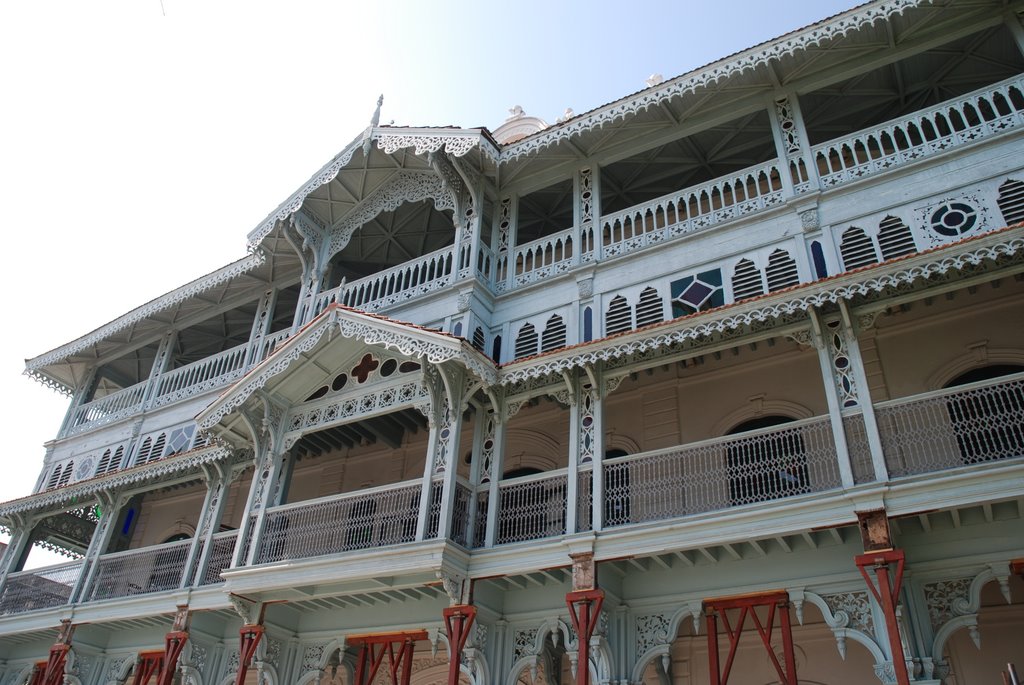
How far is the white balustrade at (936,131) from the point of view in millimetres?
10812

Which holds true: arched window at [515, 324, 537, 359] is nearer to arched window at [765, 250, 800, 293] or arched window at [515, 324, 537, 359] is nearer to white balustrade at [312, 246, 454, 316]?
white balustrade at [312, 246, 454, 316]

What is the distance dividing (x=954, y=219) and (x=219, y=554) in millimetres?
13423

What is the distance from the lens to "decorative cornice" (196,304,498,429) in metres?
11.7

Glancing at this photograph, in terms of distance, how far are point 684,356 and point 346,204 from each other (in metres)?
8.82

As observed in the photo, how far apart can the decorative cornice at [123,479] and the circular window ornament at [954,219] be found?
12.5 m

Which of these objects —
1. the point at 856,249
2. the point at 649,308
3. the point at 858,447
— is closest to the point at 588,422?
the point at 649,308

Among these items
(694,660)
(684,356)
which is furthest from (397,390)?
(694,660)

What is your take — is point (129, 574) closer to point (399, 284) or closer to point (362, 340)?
point (362, 340)

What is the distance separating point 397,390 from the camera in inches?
503

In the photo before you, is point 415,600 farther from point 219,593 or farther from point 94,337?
point 94,337

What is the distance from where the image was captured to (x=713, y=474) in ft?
33.7

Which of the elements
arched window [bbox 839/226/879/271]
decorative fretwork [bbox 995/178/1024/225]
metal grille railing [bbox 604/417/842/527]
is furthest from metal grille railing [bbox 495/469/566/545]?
decorative fretwork [bbox 995/178/1024/225]

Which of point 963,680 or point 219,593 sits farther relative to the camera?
point 219,593

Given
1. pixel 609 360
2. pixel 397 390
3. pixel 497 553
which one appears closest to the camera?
pixel 497 553
